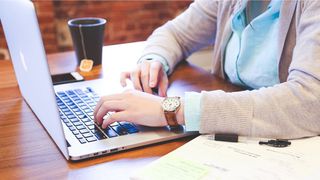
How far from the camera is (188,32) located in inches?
53.2

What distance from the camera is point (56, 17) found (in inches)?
104

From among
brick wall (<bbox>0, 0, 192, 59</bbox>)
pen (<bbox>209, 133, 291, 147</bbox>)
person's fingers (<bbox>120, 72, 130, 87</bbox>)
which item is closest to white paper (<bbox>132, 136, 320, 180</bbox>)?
pen (<bbox>209, 133, 291, 147</bbox>)

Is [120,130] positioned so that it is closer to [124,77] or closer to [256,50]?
[124,77]

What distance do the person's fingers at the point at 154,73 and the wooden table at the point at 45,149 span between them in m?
0.05

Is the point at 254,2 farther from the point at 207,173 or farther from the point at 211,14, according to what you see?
the point at 207,173

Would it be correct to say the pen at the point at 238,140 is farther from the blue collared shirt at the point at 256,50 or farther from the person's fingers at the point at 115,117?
the blue collared shirt at the point at 256,50

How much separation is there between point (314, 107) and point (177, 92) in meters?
0.38

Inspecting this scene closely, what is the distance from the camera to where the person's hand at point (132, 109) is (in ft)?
2.85

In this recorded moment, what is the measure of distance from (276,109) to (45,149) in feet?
1.48

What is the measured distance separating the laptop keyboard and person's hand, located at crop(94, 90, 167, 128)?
0.02 meters

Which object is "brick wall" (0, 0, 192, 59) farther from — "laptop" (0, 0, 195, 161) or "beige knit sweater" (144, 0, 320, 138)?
"beige knit sweater" (144, 0, 320, 138)

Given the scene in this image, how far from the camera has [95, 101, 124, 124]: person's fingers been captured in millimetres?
892

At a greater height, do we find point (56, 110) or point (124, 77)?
point (56, 110)

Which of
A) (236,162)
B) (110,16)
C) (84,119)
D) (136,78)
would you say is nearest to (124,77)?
(136,78)
